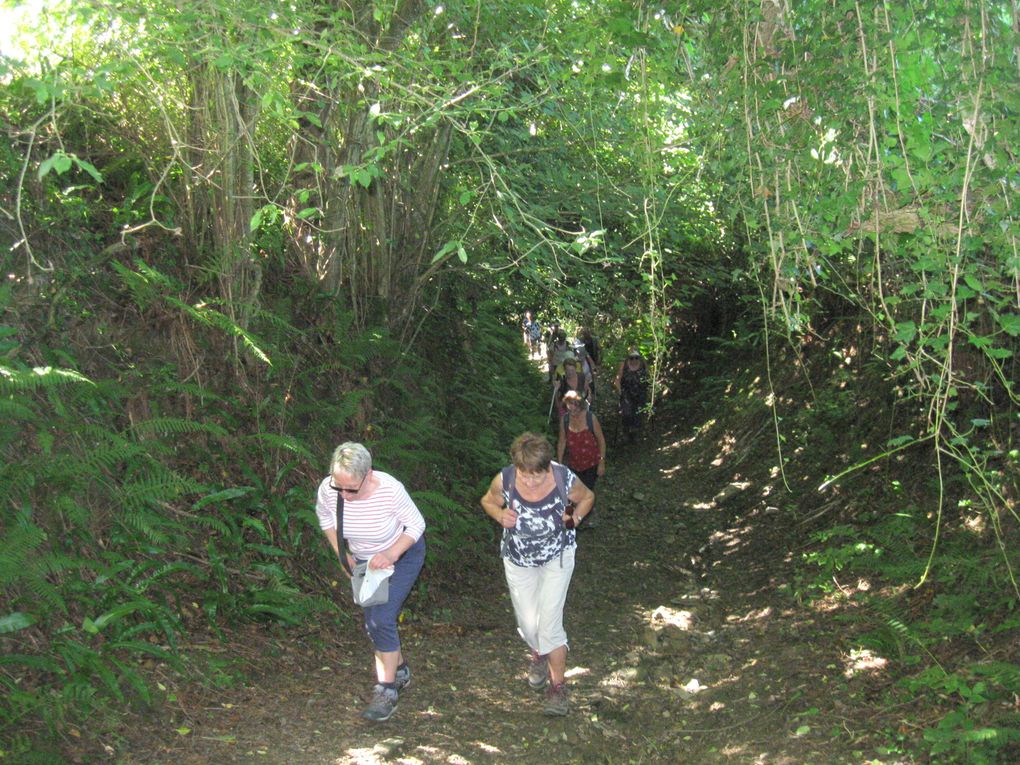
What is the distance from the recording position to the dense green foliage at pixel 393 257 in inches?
177

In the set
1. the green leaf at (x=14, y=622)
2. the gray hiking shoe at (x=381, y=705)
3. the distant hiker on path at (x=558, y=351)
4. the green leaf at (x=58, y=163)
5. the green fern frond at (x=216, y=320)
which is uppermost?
the green leaf at (x=58, y=163)

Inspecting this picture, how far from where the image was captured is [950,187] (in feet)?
13.6

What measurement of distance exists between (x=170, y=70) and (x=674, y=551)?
6.82 m

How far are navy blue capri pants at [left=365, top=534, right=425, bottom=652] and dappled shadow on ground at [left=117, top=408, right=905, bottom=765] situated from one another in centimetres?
52

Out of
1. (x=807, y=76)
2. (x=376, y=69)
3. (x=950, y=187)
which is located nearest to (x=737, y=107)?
(x=807, y=76)

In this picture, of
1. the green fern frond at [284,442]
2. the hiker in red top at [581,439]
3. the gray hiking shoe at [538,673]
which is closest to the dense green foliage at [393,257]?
the green fern frond at [284,442]

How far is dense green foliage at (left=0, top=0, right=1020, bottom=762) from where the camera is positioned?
449 centimetres

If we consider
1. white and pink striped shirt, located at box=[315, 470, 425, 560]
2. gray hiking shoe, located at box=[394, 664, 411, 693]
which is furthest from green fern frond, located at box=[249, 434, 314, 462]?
gray hiking shoe, located at box=[394, 664, 411, 693]

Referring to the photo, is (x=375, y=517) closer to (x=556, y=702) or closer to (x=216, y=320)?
(x=556, y=702)

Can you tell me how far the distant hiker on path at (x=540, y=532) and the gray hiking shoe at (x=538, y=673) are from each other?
0.83ft

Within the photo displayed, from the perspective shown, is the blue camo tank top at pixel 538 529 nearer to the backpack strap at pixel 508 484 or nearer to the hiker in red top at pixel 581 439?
the backpack strap at pixel 508 484

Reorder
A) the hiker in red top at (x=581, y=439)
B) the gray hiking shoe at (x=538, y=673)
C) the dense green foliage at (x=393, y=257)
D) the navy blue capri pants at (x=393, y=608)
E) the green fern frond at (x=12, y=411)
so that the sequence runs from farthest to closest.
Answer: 1. the hiker in red top at (x=581, y=439)
2. the gray hiking shoe at (x=538, y=673)
3. the navy blue capri pants at (x=393, y=608)
4. the green fern frond at (x=12, y=411)
5. the dense green foliage at (x=393, y=257)

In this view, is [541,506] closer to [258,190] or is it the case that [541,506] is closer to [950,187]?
[950,187]

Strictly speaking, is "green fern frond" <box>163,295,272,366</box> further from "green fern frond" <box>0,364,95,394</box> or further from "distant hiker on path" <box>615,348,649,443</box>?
"distant hiker on path" <box>615,348,649,443</box>
